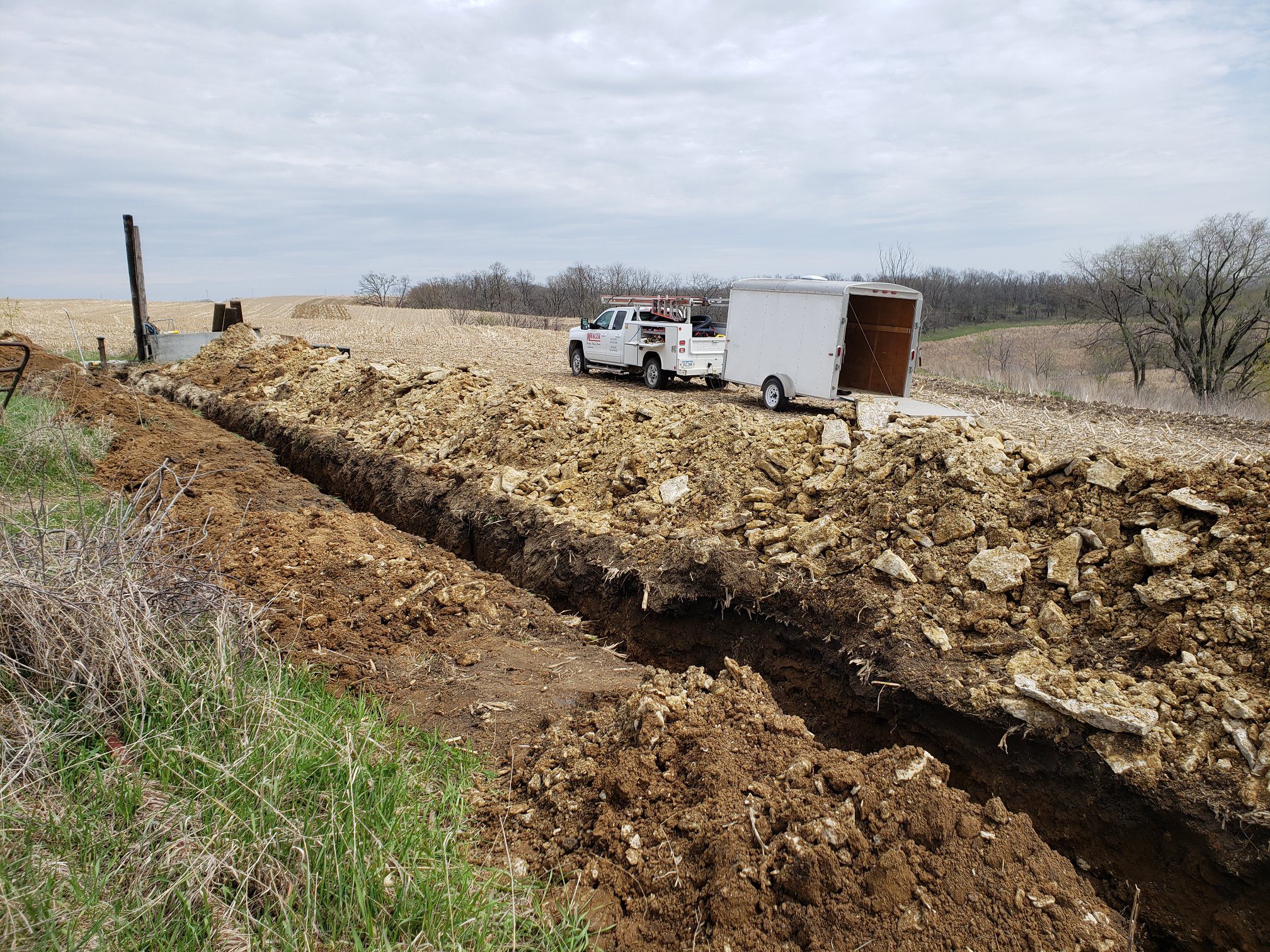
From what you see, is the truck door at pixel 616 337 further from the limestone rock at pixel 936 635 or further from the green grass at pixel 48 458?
the limestone rock at pixel 936 635

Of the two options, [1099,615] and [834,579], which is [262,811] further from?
[1099,615]

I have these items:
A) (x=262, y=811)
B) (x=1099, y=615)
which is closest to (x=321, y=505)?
(x=262, y=811)

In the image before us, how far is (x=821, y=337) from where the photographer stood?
1462cm

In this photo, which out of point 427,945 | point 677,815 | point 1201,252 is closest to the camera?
point 427,945

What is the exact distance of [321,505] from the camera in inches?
346

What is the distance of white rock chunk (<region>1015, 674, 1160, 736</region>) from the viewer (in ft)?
12.9

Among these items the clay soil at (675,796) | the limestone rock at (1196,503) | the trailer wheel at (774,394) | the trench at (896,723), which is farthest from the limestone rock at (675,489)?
the trailer wheel at (774,394)

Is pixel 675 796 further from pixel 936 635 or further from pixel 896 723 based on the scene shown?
pixel 936 635

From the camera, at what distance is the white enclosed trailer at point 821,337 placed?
14.5m

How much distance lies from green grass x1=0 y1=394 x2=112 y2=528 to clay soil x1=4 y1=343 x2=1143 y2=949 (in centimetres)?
174

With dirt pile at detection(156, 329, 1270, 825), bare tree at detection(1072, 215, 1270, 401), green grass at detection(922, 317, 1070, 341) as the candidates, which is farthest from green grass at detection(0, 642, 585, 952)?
green grass at detection(922, 317, 1070, 341)

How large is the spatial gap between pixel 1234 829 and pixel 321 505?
846 cm

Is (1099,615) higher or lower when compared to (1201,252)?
lower

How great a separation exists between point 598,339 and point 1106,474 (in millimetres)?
16029
